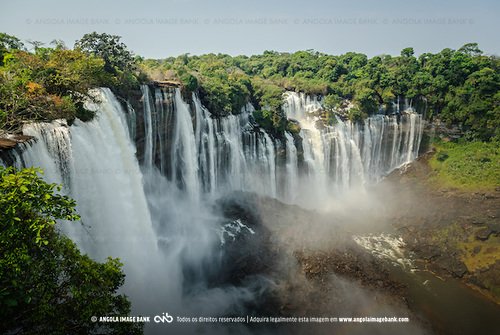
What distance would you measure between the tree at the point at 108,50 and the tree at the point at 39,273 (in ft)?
49.1

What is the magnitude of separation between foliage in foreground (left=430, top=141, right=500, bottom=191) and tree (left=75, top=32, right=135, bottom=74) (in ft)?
101

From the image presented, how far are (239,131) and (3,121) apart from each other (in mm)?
18580

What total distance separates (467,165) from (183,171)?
91.6 ft

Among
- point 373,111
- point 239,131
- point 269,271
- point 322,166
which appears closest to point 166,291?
point 269,271

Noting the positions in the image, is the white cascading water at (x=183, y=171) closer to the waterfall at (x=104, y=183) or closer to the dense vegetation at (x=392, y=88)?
the waterfall at (x=104, y=183)

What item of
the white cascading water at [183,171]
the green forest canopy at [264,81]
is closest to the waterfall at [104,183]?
the white cascading water at [183,171]

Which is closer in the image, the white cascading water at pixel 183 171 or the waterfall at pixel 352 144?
the white cascading water at pixel 183 171

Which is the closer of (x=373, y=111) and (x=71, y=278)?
(x=71, y=278)

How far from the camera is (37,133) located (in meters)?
12.8

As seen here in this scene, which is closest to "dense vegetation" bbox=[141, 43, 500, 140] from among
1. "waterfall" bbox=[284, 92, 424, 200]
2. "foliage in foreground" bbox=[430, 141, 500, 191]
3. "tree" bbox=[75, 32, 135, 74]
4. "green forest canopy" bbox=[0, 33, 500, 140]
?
"green forest canopy" bbox=[0, 33, 500, 140]

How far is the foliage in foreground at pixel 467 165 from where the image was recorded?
32219 millimetres

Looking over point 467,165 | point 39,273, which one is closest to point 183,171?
point 39,273

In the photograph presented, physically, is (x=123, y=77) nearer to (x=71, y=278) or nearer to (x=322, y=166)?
(x=71, y=278)

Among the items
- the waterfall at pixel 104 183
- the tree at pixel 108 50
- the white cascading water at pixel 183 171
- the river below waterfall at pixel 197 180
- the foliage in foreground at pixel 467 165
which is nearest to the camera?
the waterfall at pixel 104 183
